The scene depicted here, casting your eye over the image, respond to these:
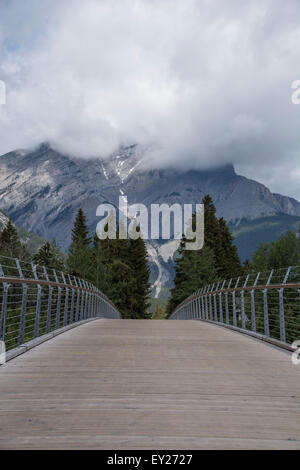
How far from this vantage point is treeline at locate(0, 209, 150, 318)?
2512 inches

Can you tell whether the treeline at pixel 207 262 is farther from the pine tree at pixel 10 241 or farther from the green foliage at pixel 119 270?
the pine tree at pixel 10 241

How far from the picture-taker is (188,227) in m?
68.9

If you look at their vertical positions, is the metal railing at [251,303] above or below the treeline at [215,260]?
below

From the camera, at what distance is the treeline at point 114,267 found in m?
63.8

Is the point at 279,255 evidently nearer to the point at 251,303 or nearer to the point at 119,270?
the point at 119,270

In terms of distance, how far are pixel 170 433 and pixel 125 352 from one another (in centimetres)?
416

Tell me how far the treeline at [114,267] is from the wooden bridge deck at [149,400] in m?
54.0

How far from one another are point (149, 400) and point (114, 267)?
61.9m

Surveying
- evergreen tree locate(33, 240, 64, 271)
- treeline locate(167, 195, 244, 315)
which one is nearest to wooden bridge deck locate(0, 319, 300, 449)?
treeline locate(167, 195, 244, 315)

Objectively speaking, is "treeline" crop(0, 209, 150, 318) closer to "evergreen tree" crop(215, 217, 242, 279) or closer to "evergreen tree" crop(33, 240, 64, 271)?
"evergreen tree" crop(33, 240, 64, 271)

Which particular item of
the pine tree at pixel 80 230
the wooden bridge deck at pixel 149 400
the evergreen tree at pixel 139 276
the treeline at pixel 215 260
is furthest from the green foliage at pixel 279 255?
the wooden bridge deck at pixel 149 400
